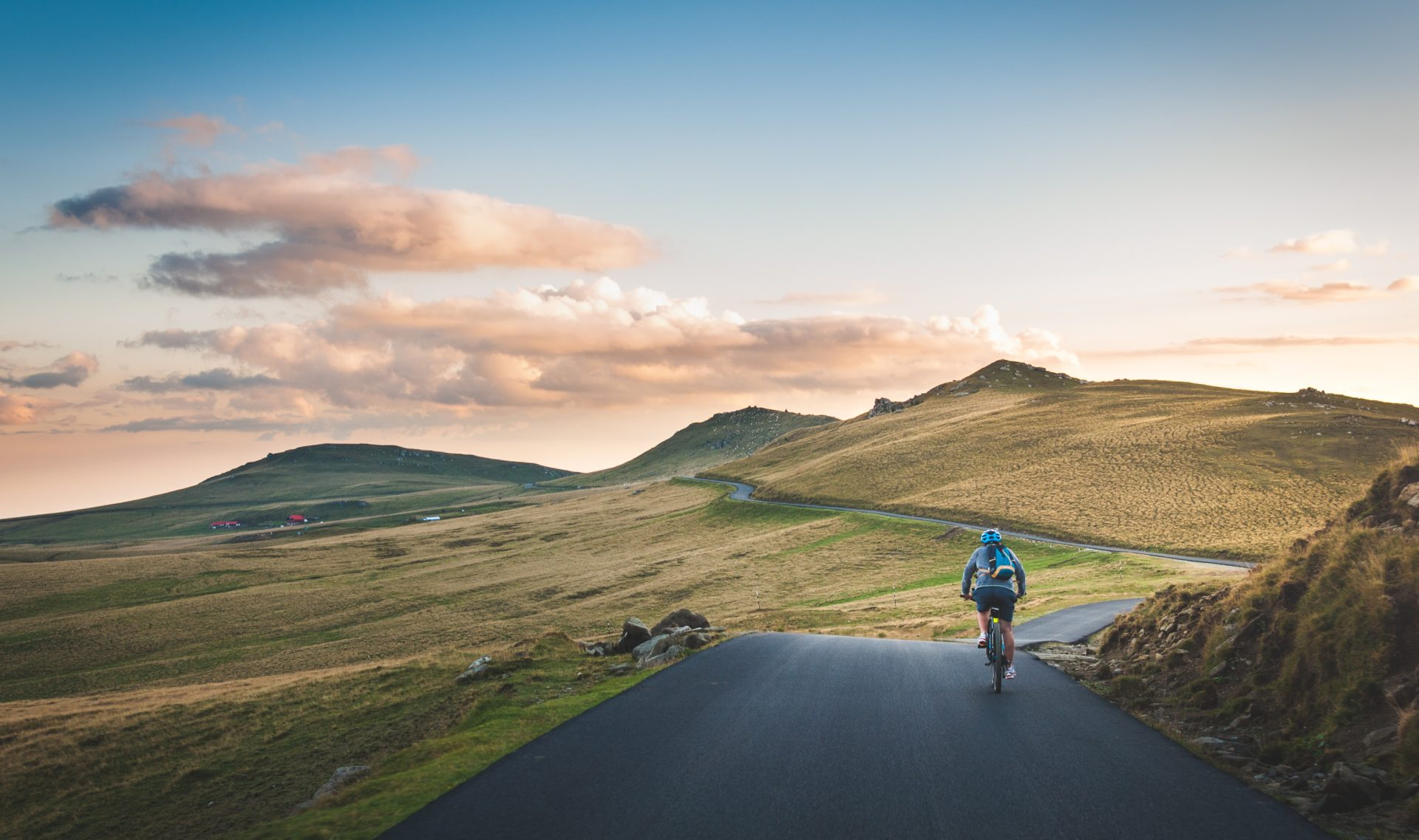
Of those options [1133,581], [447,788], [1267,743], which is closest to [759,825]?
[447,788]

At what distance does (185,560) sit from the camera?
363ft

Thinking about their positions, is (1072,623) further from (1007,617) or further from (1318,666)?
(1318,666)

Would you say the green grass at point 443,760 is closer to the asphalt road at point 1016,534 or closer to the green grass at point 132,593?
the asphalt road at point 1016,534

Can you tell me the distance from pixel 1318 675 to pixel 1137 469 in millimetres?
86423

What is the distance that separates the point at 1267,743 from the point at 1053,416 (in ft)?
441

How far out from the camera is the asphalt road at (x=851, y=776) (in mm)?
7984

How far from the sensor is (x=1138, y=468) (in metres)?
89.1

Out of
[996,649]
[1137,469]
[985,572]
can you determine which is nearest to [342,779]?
[996,649]

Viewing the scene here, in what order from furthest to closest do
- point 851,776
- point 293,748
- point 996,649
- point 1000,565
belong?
point 293,748
point 1000,565
point 996,649
point 851,776

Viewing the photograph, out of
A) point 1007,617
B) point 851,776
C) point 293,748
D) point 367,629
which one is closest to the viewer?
point 851,776

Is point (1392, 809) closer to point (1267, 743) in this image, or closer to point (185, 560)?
point (1267, 743)

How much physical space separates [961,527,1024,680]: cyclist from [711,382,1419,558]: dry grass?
49.2 metres

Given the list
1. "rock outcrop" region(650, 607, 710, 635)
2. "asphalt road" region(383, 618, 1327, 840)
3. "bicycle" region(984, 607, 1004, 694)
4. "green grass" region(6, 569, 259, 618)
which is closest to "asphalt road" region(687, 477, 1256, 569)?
"rock outcrop" region(650, 607, 710, 635)

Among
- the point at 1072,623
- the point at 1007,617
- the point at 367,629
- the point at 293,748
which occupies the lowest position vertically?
the point at 367,629
